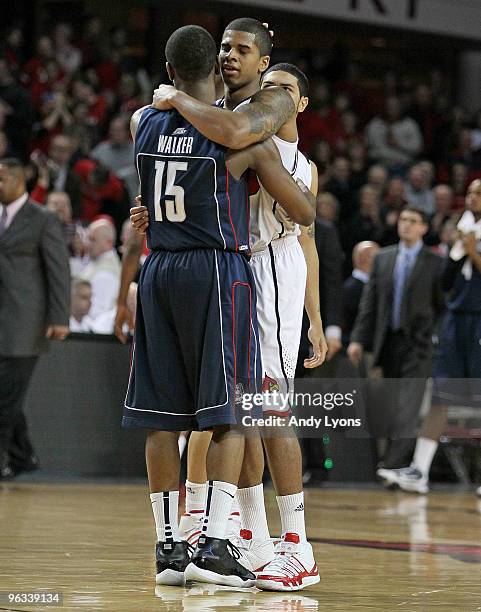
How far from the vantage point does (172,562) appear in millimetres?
5160

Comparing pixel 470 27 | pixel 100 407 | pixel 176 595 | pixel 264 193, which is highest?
pixel 470 27

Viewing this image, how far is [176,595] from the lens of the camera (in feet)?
15.9

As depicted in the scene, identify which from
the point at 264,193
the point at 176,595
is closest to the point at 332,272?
the point at 264,193

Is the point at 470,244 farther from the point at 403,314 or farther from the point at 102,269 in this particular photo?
the point at 102,269

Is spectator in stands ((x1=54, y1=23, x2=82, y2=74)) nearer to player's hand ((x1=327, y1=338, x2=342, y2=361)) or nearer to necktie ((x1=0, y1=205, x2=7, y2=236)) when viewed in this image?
necktie ((x1=0, y1=205, x2=7, y2=236))

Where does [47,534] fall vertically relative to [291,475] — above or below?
below

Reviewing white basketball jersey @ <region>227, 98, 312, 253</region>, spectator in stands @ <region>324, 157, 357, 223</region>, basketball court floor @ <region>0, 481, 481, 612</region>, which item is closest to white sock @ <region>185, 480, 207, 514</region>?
basketball court floor @ <region>0, 481, 481, 612</region>

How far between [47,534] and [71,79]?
34.0 ft

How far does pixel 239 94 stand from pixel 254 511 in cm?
162

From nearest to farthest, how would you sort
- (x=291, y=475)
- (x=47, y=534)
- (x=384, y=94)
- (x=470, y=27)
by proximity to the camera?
(x=291, y=475)
(x=47, y=534)
(x=470, y=27)
(x=384, y=94)

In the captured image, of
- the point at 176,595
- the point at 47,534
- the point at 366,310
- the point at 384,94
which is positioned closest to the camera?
the point at 176,595

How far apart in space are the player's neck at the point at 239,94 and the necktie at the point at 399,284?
23.0ft

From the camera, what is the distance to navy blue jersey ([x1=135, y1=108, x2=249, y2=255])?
203 inches

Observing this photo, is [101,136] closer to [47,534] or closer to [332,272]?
[332,272]
